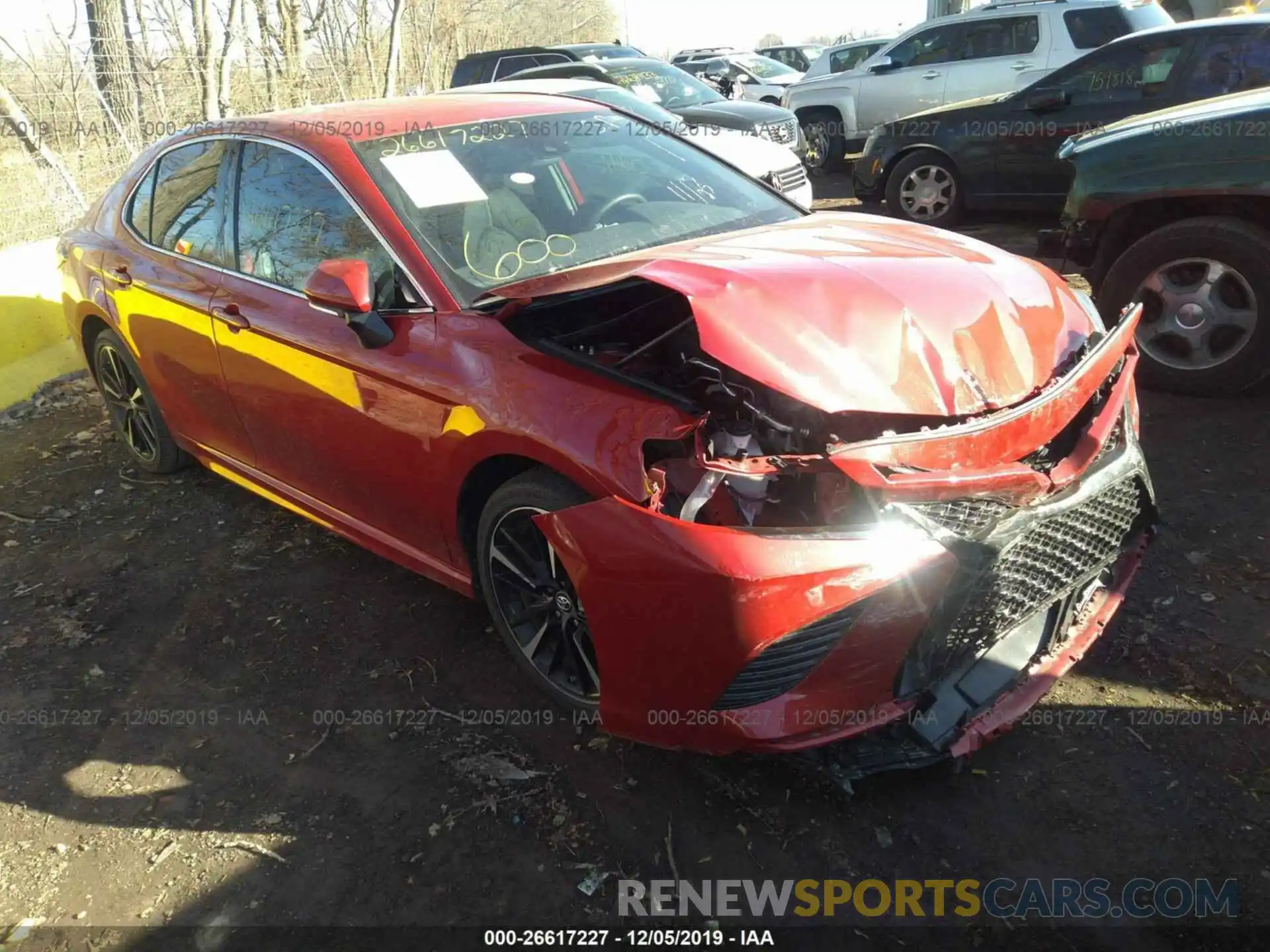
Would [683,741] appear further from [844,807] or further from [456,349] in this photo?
[456,349]

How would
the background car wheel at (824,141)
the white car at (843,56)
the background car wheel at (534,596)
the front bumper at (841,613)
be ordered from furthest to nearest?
1. the white car at (843,56)
2. the background car wheel at (824,141)
3. the background car wheel at (534,596)
4. the front bumper at (841,613)

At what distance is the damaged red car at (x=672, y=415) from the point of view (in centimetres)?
212

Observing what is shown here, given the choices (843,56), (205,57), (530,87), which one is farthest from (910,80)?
(205,57)

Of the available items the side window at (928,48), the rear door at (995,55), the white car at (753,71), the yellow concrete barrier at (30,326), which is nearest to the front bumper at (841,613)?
the yellow concrete barrier at (30,326)

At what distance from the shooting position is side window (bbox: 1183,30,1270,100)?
246 inches

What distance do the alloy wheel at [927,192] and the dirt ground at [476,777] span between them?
503 cm

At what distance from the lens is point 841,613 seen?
81.5 inches

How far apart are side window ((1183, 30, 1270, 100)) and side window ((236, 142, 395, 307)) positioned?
6265 millimetres

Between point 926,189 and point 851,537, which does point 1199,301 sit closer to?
point 851,537

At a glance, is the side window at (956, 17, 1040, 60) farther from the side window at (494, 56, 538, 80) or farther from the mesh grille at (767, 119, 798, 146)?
the side window at (494, 56, 538, 80)


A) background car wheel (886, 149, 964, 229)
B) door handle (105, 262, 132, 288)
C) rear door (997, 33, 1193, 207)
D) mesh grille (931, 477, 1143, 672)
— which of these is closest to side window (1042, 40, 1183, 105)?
rear door (997, 33, 1193, 207)

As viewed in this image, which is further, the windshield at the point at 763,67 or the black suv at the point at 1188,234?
the windshield at the point at 763,67
